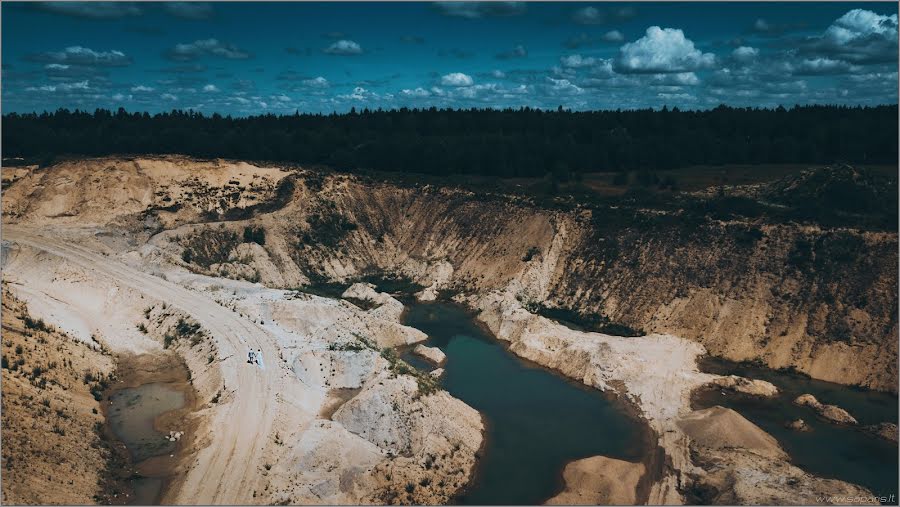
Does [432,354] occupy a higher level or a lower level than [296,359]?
lower

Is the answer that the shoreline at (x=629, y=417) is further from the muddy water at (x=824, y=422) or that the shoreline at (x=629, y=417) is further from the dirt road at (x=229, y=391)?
the dirt road at (x=229, y=391)

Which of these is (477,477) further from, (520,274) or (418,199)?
(418,199)

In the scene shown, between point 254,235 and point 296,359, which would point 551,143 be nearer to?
point 254,235

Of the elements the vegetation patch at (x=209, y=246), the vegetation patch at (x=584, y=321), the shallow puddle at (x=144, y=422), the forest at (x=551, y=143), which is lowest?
the shallow puddle at (x=144, y=422)

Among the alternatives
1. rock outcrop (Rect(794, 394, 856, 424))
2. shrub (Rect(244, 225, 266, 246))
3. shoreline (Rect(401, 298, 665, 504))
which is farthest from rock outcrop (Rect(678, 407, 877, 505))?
shrub (Rect(244, 225, 266, 246))

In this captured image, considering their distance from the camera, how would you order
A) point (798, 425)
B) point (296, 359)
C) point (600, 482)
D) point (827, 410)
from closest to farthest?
point (600, 482) → point (798, 425) → point (827, 410) → point (296, 359)

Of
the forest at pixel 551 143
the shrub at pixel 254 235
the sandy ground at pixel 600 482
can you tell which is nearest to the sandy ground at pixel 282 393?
the sandy ground at pixel 600 482

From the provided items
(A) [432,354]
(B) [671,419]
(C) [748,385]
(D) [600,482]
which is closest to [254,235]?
(A) [432,354]
